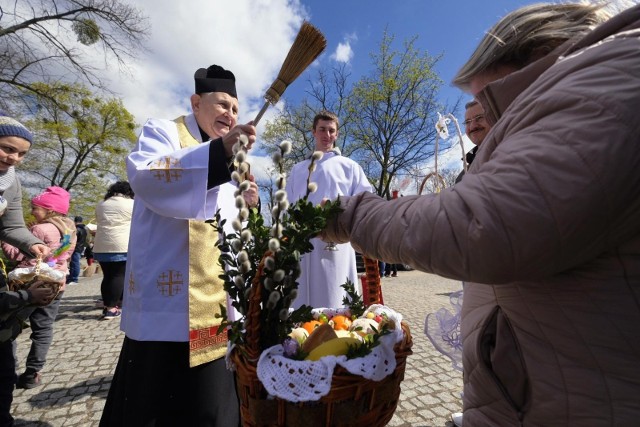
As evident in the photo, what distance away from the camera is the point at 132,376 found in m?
1.74

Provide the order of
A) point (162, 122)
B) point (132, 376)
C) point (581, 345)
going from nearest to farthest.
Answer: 1. point (581, 345)
2. point (132, 376)
3. point (162, 122)

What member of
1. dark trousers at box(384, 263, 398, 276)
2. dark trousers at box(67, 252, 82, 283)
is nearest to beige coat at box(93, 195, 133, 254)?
dark trousers at box(67, 252, 82, 283)

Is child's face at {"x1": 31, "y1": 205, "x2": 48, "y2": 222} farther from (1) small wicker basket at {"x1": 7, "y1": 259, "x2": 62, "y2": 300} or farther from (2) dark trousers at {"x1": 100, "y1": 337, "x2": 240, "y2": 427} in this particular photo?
(2) dark trousers at {"x1": 100, "y1": 337, "x2": 240, "y2": 427}

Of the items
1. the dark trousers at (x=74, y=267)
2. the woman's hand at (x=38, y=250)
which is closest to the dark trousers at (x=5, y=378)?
the woman's hand at (x=38, y=250)

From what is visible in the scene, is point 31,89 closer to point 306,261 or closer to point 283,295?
point 306,261

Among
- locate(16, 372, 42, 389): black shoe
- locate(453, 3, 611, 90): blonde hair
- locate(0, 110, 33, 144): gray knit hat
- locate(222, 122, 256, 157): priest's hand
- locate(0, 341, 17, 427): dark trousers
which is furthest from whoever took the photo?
locate(16, 372, 42, 389): black shoe

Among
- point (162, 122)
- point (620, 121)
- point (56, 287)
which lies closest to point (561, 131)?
point (620, 121)

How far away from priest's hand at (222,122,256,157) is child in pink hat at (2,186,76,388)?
2741 mm

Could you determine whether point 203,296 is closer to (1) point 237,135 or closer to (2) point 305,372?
(1) point 237,135

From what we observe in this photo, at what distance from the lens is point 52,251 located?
149 inches

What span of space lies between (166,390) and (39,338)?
2.76 m

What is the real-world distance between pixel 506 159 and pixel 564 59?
0.27m

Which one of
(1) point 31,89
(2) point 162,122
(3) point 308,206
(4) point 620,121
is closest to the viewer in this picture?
(4) point 620,121

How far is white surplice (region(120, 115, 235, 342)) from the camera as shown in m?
1.61
